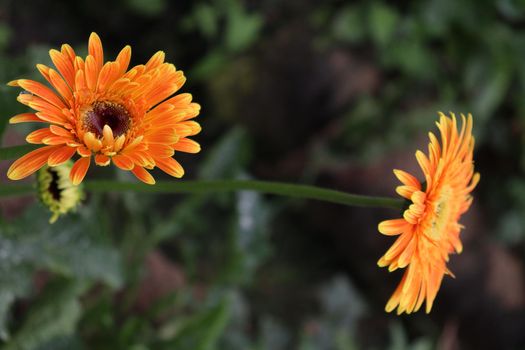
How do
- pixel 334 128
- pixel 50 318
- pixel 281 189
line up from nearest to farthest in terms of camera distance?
pixel 281 189 → pixel 50 318 → pixel 334 128

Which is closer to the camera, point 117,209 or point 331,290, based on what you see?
point 117,209

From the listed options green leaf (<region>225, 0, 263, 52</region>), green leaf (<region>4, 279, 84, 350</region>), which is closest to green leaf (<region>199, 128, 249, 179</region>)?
green leaf (<region>225, 0, 263, 52</region>)

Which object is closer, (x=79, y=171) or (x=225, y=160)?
(x=79, y=171)

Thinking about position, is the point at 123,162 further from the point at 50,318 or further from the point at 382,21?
the point at 382,21

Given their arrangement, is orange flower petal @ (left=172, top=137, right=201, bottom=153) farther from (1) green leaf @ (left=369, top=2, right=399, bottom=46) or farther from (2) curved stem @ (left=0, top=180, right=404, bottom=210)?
(1) green leaf @ (left=369, top=2, right=399, bottom=46)

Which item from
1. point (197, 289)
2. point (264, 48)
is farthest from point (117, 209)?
point (264, 48)

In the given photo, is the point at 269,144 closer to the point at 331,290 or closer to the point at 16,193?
the point at 331,290

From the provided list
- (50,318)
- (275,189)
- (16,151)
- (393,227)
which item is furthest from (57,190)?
(50,318)

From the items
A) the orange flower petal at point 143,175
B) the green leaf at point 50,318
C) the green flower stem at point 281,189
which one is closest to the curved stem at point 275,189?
the green flower stem at point 281,189
